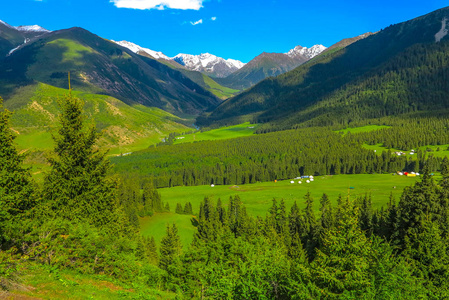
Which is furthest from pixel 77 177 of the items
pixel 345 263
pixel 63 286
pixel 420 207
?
pixel 420 207

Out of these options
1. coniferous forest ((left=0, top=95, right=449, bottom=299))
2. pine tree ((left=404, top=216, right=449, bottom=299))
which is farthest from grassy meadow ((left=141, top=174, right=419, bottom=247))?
pine tree ((left=404, top=216, right=449, bottom=299))

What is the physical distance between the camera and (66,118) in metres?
30.1

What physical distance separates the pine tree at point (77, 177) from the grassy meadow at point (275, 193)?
64.5m

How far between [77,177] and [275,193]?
132 meters

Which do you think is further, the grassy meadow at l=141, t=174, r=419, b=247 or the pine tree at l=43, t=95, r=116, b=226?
the grassy meadow at l=141, t=174, r=419, b=247

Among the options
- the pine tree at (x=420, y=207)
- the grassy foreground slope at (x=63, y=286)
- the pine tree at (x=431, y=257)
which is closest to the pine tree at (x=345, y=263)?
the grassy foreground slope at (x=63, y=286)

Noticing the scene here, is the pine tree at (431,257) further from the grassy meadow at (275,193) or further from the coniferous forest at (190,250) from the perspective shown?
the grassy meadow at (275,193)

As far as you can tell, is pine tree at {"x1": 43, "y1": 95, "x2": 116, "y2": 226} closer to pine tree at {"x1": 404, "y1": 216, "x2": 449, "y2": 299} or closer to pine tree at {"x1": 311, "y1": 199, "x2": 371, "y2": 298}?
pine tree at {"x1": 311, "y1": 199, "x2": 371, "y2": 298}

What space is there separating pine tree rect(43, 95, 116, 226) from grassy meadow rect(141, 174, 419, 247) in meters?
64.5

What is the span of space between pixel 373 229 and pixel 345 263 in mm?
42316

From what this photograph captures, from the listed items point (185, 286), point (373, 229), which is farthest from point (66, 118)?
point (373, 229)

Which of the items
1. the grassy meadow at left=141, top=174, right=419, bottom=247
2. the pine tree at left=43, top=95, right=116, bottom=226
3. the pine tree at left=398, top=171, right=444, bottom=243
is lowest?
the grassy meadow at left=141, top=174, right=419, bottom=247

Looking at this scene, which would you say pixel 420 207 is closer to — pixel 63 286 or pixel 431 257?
pixel 431 257

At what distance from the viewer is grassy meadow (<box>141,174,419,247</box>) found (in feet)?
342
